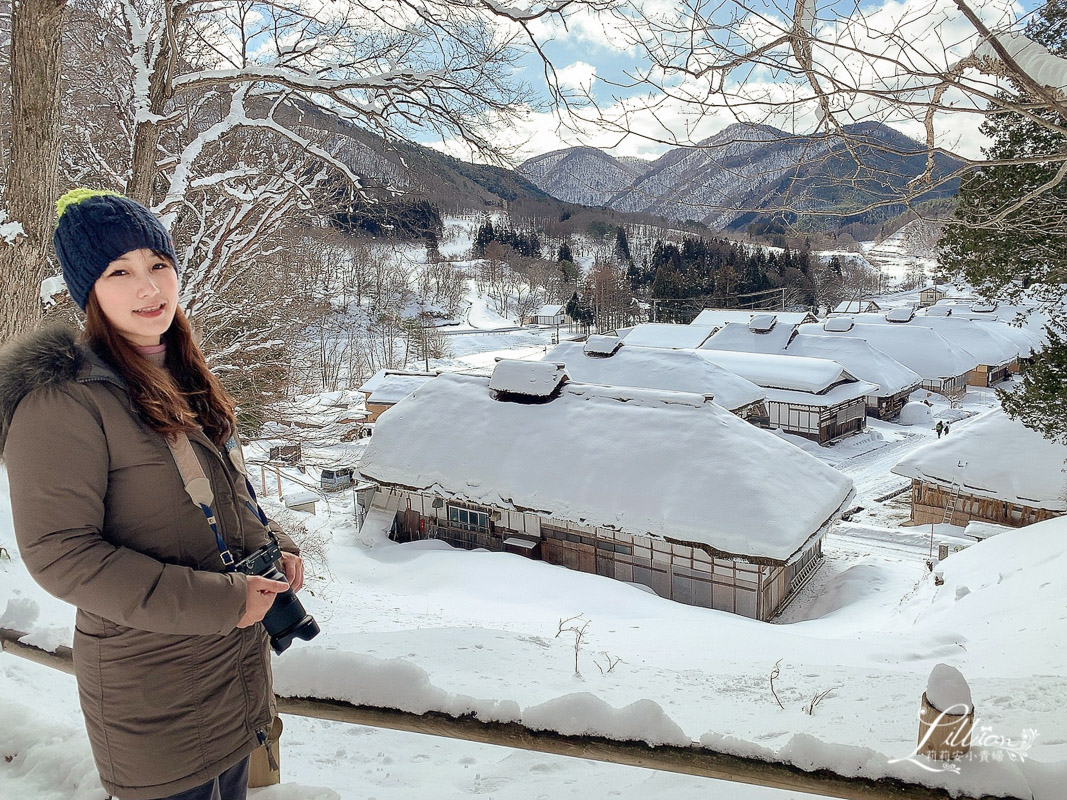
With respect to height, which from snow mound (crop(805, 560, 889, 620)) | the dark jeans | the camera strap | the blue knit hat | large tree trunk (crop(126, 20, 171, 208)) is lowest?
snow mound (crop(805, 560, 889, 620))

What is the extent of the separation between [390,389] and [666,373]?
11.4 metres

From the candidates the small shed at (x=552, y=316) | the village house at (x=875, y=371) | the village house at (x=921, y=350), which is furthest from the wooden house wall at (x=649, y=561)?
the small shed at (x=552, y=316)

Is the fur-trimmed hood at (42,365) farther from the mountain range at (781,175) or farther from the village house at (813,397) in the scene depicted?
the village house at (813,397)

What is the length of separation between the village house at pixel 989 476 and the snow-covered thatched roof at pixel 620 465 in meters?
4.79

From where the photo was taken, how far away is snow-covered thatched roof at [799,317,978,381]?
33531mm

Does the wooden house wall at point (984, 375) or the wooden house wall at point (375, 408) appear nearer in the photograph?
the wooden house wall at point (375, 408)

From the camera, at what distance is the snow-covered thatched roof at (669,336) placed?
3797 centimetres

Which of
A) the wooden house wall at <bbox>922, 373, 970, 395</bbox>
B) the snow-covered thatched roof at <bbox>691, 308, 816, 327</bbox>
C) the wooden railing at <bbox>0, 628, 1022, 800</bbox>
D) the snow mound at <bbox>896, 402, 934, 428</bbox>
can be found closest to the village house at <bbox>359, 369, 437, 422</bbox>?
the snow mound at <bbox>896, 402, 934, 428</bbox>

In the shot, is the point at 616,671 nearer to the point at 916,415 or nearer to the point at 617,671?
the point at 617,671

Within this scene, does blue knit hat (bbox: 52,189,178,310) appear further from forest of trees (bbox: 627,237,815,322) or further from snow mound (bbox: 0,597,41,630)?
forest of trees (bbox: 627,237,815,322)

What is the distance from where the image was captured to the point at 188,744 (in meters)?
1.55

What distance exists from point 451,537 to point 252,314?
6418 millimetres

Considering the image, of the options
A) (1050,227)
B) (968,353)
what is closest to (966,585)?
(1050,227)

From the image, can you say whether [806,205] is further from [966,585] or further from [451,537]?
[451,537]
